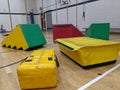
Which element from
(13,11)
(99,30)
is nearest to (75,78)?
(99,30)

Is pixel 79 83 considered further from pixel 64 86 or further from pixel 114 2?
Answer: pixel 114 2

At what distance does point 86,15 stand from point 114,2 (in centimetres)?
124

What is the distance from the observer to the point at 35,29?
8.00 feet

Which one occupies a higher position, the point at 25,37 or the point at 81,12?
the point at 81,12

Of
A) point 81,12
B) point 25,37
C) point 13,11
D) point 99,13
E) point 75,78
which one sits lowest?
point 75,78

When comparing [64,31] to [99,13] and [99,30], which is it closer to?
[99,30]

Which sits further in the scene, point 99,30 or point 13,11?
point 13,11

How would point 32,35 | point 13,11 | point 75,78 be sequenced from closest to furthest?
point 75,78, point 32,35, point 13,11

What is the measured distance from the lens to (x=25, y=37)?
7.04ft

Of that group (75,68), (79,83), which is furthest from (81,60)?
(79,83)

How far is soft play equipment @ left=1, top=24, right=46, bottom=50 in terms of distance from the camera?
2.16 metres

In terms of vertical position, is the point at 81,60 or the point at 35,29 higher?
the point at 35,29

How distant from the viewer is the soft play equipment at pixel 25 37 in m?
2.16

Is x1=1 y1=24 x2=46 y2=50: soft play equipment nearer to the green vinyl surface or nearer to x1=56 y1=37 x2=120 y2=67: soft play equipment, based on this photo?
the green vinyl surface
